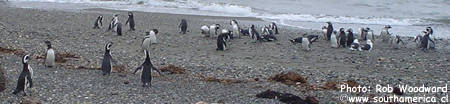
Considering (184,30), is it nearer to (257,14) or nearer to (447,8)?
(257,14)

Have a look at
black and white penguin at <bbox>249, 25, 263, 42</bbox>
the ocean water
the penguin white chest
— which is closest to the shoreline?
the penguin white chest

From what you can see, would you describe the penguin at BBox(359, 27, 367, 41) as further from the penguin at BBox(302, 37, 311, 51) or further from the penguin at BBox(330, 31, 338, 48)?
the penguin at BBox(302, 37, 311, 51)

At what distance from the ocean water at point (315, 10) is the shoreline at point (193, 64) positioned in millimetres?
5520

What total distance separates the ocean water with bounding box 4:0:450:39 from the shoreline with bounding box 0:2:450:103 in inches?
217

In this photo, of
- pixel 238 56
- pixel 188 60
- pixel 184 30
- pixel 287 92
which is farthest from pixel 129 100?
pixel 184 30

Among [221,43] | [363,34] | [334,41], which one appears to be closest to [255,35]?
[221,43]

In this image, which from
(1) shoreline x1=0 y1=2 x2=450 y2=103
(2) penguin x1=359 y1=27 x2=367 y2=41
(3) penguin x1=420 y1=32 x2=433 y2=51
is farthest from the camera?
(2) penguin x1=359 y1=27 x2=367 y2=41

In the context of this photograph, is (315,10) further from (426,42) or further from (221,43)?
(221,43)

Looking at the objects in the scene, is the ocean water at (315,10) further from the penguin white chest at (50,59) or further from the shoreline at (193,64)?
the penguin white chest at (50,59)

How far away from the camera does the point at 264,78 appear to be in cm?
1174

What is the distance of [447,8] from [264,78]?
24786 millimetres

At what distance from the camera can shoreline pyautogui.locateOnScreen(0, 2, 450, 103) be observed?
32.6 ft

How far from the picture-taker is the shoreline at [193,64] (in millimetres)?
9945

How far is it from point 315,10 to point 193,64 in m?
19.2
